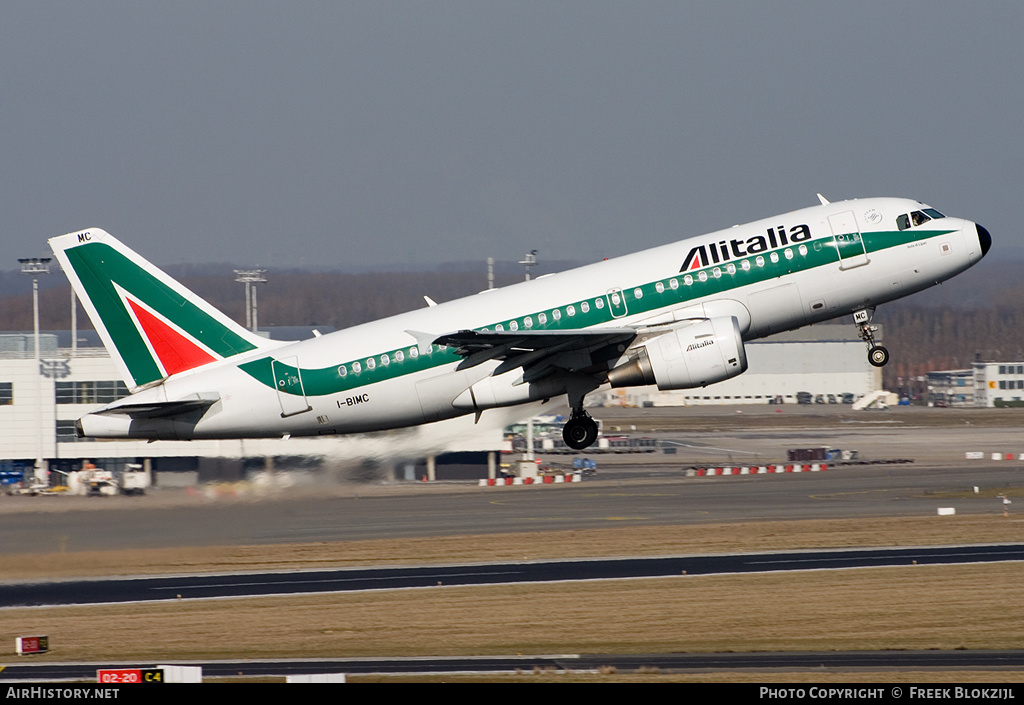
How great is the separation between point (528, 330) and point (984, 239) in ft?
43.9

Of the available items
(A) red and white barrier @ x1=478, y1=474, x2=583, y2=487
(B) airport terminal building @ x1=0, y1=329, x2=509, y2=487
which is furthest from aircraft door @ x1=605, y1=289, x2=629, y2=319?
(A) red and white barrier @ x1=478, y1=474, x2=583, y2=487

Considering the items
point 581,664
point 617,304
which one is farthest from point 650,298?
point 581,664

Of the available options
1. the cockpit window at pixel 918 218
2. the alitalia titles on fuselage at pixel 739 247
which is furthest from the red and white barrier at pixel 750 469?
the alitalia titles on fuselage at pixel 739 247

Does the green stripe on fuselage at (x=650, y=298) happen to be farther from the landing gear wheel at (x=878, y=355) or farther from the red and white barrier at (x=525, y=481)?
the red and white barrier at (x=525, y=481)

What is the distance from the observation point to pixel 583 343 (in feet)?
104

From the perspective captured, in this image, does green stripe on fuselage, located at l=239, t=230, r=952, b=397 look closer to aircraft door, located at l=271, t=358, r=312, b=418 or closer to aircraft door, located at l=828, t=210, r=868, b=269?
aircraft door, located at l=828, t=210, r=868, b=269

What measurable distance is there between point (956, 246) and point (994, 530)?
24799 mm

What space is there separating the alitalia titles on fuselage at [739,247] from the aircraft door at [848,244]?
2.73 feet

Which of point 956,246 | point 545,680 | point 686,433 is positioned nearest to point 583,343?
point 545,680

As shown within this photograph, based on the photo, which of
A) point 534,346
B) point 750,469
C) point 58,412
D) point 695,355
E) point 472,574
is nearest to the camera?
point 695,355

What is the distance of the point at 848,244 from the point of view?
32.7 m

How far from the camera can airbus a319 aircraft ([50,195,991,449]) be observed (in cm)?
3219

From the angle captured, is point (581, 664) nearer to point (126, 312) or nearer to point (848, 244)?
point (848, 244)

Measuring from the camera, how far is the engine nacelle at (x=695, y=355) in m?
31.3
